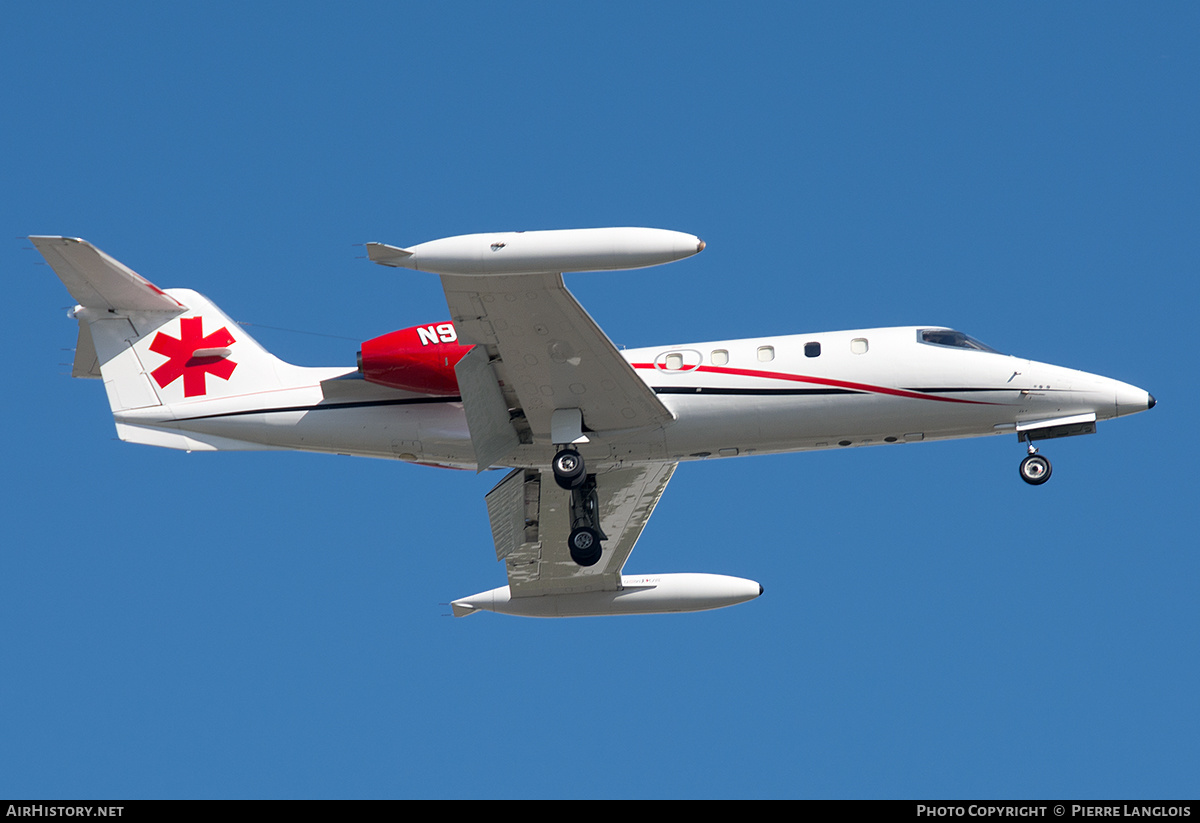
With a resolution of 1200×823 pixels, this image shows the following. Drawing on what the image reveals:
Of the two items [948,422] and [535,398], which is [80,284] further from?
[948,422]

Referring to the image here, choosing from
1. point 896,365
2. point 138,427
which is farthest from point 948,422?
point 138,427

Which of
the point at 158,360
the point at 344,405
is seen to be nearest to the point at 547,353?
the point at 344,405

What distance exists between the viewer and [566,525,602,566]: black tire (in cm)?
2386

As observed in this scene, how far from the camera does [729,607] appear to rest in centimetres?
2806

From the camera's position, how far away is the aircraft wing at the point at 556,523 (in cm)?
2605

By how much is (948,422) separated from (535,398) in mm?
6994

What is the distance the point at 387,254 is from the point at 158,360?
7.48 metres

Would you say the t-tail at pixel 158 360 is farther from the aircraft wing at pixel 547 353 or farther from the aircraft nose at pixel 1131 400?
the aircraft nose at pixel 1131 400

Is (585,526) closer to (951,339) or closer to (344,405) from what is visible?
(344,405)

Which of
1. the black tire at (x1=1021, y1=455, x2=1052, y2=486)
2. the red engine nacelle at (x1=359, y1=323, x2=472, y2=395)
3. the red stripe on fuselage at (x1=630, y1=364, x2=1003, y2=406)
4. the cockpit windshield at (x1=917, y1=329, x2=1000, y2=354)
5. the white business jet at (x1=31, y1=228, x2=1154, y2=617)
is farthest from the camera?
the cockpit windshield at (x1=917, y1=329, x2=1000, y2=354)

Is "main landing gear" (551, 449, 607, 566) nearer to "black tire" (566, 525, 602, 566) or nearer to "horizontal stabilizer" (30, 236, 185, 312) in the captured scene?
"black tire" (566, 525, 602, 566)

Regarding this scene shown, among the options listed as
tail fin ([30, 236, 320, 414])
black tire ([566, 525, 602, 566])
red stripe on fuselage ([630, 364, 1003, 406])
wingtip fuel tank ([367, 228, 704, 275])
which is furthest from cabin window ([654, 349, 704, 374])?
tail fin ([30, 236, 320, 414])

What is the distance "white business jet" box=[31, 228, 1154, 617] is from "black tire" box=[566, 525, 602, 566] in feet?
0.12

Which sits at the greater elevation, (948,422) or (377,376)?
(377,376)
